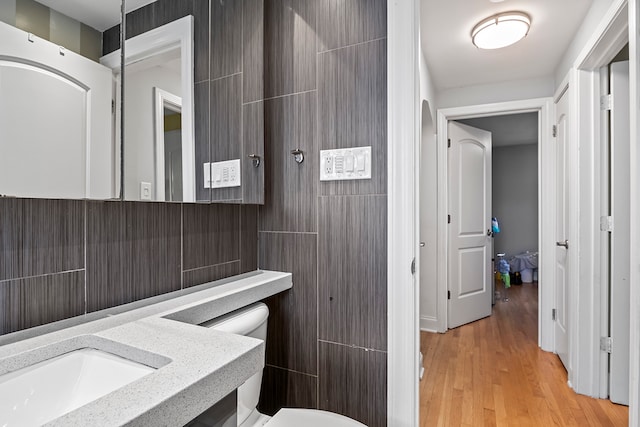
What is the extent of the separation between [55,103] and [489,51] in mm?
2761

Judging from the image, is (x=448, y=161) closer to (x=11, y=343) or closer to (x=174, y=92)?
(x=174, y=92)

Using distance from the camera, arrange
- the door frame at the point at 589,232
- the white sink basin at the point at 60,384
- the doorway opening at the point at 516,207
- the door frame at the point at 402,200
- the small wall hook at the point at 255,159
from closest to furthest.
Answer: the white sink basin at the point at 60,384 → the door frame at the point at 402,200 → the small wall hook at the point at 255,159 → the door frame at the point at 589,232 → the doorway opening at the point at 516,207

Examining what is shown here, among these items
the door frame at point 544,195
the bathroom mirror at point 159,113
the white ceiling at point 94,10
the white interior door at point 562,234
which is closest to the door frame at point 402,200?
the bathroom mirror at point 159,113

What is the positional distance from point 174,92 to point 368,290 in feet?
3.36

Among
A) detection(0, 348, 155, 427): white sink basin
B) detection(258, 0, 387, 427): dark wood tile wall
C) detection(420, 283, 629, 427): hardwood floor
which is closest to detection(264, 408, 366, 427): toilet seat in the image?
detection(258, 0, 387, 427): dark wood tile wall

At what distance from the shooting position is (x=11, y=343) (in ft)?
2.43

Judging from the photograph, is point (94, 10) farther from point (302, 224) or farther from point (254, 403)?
point (254, 403)

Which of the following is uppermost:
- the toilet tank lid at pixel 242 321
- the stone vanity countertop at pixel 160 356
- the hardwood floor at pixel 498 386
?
the stone vanity countertop at pixel 160 356

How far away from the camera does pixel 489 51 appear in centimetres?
250

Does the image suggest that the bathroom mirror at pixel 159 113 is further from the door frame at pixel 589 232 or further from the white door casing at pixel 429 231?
the white door casing at pixel 429 231

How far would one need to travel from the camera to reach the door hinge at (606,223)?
1903 mm

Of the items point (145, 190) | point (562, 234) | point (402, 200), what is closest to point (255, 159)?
point (145, 190)

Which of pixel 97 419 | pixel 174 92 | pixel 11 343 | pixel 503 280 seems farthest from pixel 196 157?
pixel 503 280

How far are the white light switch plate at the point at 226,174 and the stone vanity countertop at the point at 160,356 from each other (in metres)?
0.49
